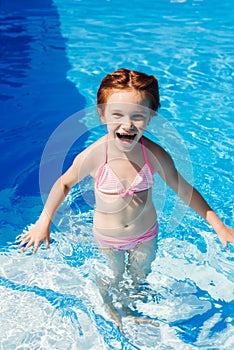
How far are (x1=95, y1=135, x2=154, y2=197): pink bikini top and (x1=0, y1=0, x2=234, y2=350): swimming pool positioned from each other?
0.86 m

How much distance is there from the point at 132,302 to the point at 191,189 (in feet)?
2.89

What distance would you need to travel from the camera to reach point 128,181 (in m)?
2.94

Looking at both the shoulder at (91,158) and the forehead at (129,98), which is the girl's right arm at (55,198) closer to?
the shoulder at (91,158)

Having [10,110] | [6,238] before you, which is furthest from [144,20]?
[6,238]

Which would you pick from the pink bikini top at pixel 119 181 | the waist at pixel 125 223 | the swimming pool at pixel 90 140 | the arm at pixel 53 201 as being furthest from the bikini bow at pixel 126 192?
the swimming pool at pixel 90 140

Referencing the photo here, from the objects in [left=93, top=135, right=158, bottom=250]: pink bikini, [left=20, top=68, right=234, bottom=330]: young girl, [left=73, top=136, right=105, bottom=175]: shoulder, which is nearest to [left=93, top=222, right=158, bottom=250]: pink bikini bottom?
[left=20, top=68, right=234, bottom=330]: young girl

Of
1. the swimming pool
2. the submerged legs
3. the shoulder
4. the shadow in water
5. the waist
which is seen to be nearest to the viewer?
the shoulder

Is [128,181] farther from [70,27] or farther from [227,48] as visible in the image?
[70,27]

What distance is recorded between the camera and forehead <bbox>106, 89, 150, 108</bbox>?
2648 millimetres

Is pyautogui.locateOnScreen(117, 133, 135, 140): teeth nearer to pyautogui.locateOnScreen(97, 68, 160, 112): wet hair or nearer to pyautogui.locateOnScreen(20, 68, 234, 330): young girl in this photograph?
pyautogui.locateOnScreen(20, 68, 234, 330): young girl

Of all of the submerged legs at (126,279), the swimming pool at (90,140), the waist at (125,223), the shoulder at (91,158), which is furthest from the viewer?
the swimming pool at (90,140)

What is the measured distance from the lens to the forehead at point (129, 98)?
265 cm

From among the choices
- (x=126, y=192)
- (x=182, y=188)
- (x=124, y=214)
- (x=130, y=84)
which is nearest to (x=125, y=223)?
(x=124, y=214)

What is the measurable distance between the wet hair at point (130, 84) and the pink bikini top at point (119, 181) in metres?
0.32
